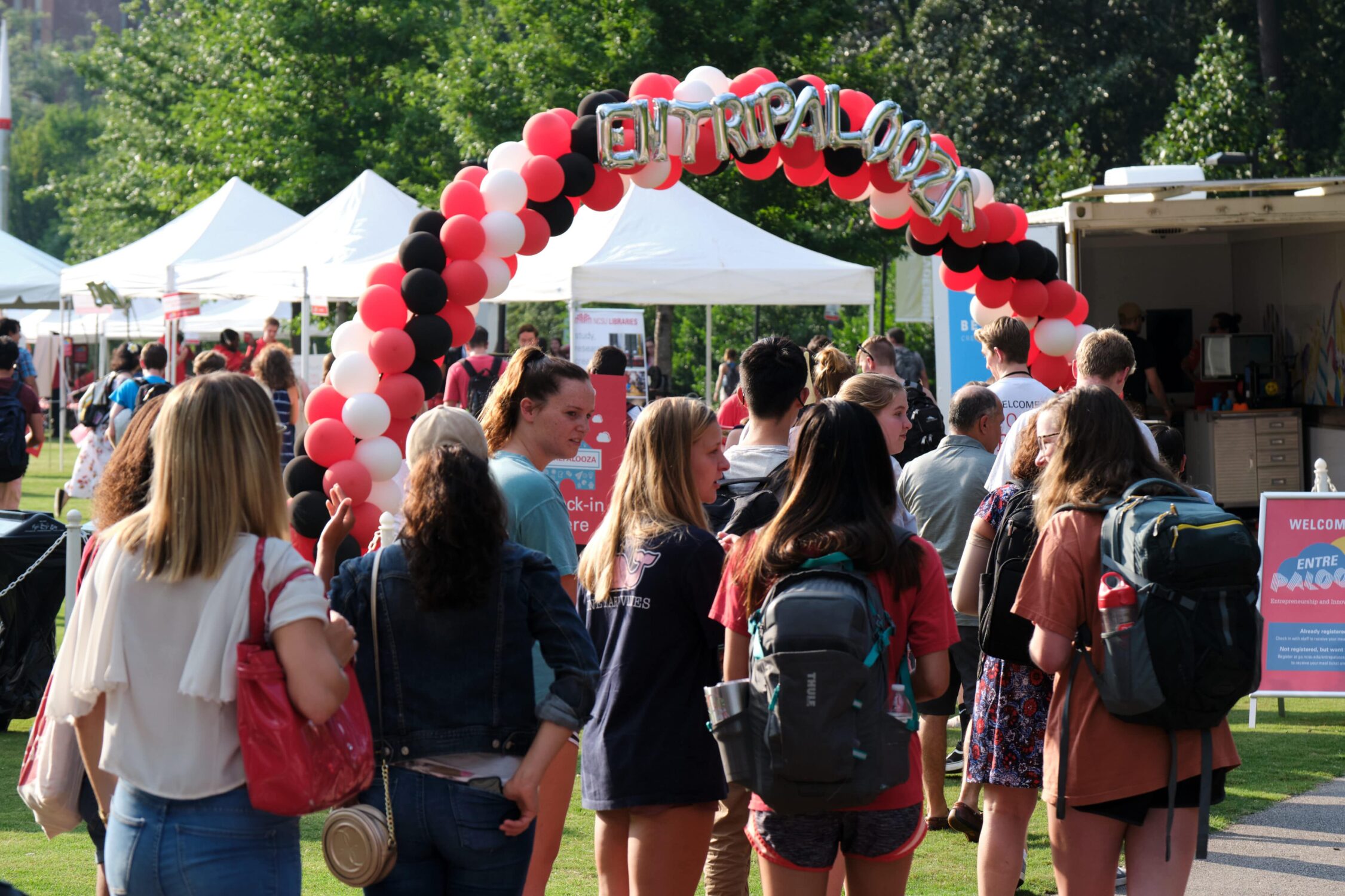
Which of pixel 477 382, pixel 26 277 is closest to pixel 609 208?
pixel 477 382

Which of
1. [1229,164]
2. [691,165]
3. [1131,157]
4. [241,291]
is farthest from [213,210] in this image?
[1131,157]

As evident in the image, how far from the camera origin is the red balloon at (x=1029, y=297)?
9977 millimetres

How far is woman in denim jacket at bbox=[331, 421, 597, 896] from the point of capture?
3.01m

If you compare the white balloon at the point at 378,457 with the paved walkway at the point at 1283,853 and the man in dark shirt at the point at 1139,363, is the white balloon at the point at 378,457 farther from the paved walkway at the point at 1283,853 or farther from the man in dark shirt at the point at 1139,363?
the man in dark shirt at the point at 1139,363

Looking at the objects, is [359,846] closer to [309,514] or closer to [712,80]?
[309,514]

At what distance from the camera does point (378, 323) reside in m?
8.48

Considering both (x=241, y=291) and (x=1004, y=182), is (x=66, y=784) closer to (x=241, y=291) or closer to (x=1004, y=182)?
(x=241, y=291)

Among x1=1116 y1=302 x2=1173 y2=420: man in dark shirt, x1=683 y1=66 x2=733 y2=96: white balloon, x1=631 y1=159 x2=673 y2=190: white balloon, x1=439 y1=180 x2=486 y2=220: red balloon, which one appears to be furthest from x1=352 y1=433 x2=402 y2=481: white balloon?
x1=1116 y1=302 x2=1173 y2=420: man in dark shirt

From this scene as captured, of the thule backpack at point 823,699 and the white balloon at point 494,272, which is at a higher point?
the white balloon at point 494,272

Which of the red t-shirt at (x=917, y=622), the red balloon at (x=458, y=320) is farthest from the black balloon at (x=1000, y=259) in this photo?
the red t-shirt at (x=917, y=622)

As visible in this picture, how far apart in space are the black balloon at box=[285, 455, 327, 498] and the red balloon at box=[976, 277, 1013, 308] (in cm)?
468

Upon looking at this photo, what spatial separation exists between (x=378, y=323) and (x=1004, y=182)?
66.7 feet

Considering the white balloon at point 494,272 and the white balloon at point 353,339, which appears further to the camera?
the white balloon at point 494,272

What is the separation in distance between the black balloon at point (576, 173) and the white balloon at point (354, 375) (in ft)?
5.60
